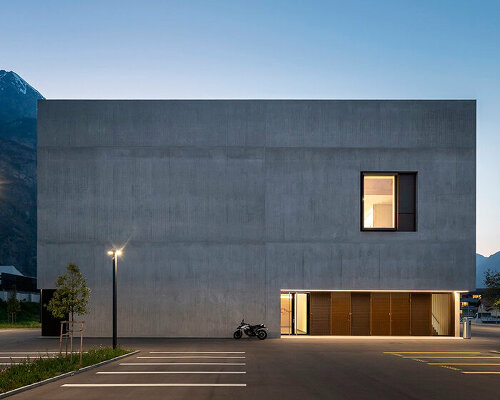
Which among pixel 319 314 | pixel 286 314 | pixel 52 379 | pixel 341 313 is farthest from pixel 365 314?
pixel 52 379

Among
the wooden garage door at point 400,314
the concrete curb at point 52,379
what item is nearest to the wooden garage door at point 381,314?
the wooden garage door at point 400,314

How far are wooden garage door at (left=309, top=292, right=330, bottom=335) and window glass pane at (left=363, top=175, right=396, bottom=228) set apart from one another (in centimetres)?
445

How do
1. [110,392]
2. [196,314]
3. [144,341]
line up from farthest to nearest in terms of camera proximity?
[196,314], [144,341], [110,392]

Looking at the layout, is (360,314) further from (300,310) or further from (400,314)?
(300,310)

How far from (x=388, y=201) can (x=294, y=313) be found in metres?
7.80

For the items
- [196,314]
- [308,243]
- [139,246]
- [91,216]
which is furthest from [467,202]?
[91,216]

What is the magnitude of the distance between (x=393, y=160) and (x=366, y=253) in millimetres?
5129

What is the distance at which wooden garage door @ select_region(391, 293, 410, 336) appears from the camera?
25703 millimetres

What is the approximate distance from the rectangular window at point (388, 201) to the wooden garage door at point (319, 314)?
4.30 m

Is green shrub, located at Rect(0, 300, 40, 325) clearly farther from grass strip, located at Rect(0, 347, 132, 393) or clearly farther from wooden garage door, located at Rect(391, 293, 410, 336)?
wooden garage door, located at Rect(391, 293, 410, 336)

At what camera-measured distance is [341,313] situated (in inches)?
1014

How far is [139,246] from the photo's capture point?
25844 millimetres

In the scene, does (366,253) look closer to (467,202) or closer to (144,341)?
(467,202)

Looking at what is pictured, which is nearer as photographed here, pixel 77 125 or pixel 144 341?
pixel 144 341
